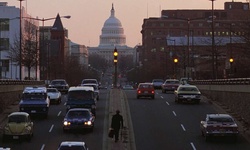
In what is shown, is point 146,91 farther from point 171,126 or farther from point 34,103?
point 171,126

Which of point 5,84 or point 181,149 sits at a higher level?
point 5,84

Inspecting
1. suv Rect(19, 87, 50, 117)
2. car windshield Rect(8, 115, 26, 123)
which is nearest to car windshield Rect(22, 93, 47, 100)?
suv Rect(19, 87, 50, 117)

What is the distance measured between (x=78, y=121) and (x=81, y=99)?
263 inches

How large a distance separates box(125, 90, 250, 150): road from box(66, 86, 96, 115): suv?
3.01m

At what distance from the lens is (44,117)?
41.8m

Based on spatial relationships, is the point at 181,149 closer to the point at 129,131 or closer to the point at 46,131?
the point at 129,131

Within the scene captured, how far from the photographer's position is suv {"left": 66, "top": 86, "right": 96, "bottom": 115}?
40.7 m

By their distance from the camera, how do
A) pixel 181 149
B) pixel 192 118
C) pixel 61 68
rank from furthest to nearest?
pixel 61 68, pixel 192 118, pixel 181 149

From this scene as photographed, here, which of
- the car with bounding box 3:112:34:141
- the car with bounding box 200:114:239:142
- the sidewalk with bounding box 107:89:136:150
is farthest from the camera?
the car with bounding box 3:112:34:141

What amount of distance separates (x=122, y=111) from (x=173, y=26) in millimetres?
147194

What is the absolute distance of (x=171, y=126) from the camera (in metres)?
38.1

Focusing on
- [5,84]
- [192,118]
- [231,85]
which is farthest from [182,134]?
[5,84]

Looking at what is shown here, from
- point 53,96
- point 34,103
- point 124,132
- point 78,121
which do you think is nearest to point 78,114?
point 78,121

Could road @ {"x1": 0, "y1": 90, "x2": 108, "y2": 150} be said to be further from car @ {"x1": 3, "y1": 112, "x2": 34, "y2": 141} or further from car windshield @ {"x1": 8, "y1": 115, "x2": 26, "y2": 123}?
car windshield @ {"x1": 8, "y1": 115, "x2": 26, "y2": 123}
